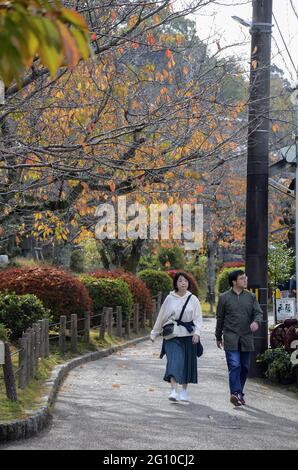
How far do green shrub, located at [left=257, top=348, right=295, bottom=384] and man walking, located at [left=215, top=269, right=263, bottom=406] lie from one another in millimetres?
2099

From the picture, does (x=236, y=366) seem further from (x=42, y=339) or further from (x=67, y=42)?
(x=67, y=42)

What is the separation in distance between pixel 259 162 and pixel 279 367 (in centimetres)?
334

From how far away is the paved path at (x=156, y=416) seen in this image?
29.3 ft

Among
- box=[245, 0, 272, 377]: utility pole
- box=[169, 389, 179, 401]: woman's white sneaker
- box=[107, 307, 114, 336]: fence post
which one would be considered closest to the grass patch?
box=[107, 307, 114, 336]: fence post

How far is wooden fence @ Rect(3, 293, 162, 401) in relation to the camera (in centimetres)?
1000

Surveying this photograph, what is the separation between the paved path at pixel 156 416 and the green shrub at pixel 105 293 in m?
6.30

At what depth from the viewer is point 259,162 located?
14508 mm

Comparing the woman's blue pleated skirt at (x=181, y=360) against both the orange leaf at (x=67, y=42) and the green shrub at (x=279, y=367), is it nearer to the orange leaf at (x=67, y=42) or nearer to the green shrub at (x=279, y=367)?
the green shrub at (x=279, y=367)

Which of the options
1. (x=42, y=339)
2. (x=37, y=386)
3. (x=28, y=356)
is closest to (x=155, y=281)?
(x=42, y=339)

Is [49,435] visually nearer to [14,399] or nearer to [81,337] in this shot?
[14,399]

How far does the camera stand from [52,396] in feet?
37.7

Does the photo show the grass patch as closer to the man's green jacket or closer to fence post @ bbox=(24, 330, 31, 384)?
fence post @ bbox=(24, 330, 31, 384)

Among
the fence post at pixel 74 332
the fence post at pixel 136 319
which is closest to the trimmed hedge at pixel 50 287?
the fence post at pixel 74 332
